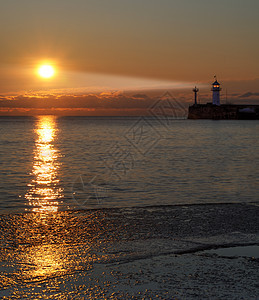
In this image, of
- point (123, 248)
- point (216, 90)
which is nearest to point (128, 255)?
point (123, 248)

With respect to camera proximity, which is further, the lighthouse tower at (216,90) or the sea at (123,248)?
the lighthouse tower at (216,90)

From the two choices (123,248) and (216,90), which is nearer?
(123,248)

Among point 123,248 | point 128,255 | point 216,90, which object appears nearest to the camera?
point 128,255

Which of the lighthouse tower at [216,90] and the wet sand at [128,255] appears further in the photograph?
the lighthouse tower at [216,90]

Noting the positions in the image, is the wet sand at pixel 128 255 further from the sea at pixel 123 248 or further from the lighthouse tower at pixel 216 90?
the lighthouse tower at pixel 216 90

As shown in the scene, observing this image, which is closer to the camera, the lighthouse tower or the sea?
the sea

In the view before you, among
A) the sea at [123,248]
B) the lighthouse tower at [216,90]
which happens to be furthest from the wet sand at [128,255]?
the lighthouse tower at [216,90]

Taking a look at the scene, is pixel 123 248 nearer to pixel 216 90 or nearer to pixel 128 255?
pixel 128 255

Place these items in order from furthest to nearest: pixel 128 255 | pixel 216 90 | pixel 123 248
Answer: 1. pixel 216 90
2. pixel 123 248
3. pixel 128 255

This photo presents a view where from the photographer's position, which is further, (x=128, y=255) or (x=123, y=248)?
(x=123, y=248)

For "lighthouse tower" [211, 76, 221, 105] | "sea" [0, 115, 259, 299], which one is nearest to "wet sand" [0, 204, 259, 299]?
"sea" [0, 115, 259, 299]

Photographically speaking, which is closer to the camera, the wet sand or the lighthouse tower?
the wet sand

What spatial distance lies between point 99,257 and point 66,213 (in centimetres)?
354

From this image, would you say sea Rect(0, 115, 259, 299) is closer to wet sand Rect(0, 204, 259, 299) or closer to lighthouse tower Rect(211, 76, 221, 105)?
wet sand Rect(0, 204, 259, 299)
